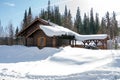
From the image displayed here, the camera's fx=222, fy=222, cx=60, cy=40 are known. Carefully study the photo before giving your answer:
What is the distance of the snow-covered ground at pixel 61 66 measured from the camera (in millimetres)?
14620

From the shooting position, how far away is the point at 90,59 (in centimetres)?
2059

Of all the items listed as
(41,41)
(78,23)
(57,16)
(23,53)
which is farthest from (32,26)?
(78,23)

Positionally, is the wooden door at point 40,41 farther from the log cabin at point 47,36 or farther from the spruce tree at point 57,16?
the spruce tree at point 57,16

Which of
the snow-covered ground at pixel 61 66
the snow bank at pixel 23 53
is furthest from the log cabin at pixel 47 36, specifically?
the snow-covered ground at pixel 61 66

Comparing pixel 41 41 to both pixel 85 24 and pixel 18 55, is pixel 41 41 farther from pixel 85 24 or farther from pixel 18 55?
pixel 85 24

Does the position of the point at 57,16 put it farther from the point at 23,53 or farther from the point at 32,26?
the point at 23,53

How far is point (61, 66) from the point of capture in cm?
1950

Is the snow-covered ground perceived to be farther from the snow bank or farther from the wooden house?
the wooden house

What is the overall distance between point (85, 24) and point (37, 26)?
50510mm

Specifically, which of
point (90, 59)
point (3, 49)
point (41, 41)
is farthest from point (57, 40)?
point (90, 59)

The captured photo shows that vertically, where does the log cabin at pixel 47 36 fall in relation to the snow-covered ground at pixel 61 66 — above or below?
above

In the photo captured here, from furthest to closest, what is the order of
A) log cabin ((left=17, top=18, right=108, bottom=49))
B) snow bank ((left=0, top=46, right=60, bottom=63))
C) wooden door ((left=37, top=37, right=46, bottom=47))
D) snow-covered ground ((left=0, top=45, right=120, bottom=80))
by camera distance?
wooden door ((left=37, top=37, right=46, bottom=47)) → log cabin ((left=17, top=18, right=108, bottom=49)) → snow bank ((left=0, top=46, right=60, bottom=63)) → snow-covered ground ((left=0, top=45, right=120, bottom=80))

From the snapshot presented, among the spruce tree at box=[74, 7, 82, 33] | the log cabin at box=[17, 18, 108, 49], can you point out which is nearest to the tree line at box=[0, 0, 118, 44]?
the spruce tree at box=[74, 7, 82, 33]

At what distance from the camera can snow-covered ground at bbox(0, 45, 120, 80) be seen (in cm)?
1462
